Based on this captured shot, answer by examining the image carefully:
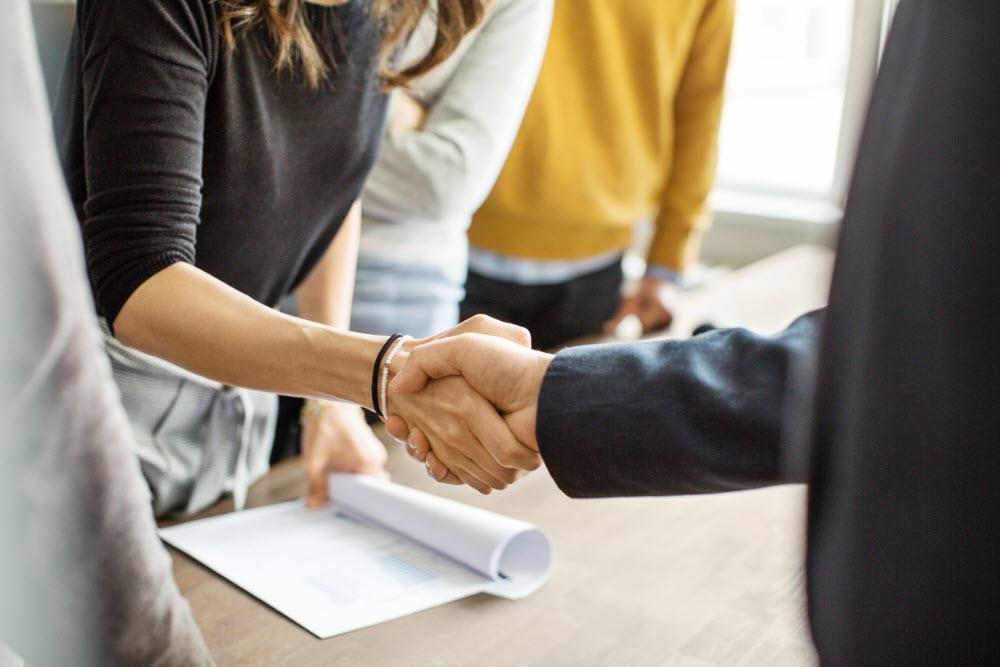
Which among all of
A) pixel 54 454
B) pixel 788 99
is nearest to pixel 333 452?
pixel 54 454

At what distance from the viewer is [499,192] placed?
1.69 metres

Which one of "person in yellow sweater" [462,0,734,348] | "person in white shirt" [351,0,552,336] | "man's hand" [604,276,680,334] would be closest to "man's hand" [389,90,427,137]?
"person in white shirt" [351,0,552,336]

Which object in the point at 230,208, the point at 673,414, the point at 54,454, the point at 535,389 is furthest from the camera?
the point at 230,208

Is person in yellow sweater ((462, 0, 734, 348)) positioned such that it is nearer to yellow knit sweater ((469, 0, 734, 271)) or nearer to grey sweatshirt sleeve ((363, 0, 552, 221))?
yellow knit sweater ((469, 0, 734, 271))

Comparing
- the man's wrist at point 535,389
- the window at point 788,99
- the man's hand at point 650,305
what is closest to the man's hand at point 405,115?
the man's wrist at point 535,389

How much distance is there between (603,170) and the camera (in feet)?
5.90

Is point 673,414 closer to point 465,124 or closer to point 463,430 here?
point 463,430

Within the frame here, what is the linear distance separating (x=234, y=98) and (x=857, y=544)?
0.71 m

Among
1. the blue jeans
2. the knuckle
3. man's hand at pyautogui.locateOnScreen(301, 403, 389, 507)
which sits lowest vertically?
man's hand at pyautogui.locateOnScreen(301, 403, 389, 507)

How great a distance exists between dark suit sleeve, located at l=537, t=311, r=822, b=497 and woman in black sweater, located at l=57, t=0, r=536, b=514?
0.12m

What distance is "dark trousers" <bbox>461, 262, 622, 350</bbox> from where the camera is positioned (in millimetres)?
1846

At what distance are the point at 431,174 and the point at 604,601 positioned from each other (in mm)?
593

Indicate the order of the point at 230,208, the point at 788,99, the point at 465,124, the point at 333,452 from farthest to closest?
1. the point at 788,99
2. the point at 465,124
3. the point at 333,452
4. the point at 230,208

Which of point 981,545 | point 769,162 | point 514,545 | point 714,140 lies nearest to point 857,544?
point 981,545
